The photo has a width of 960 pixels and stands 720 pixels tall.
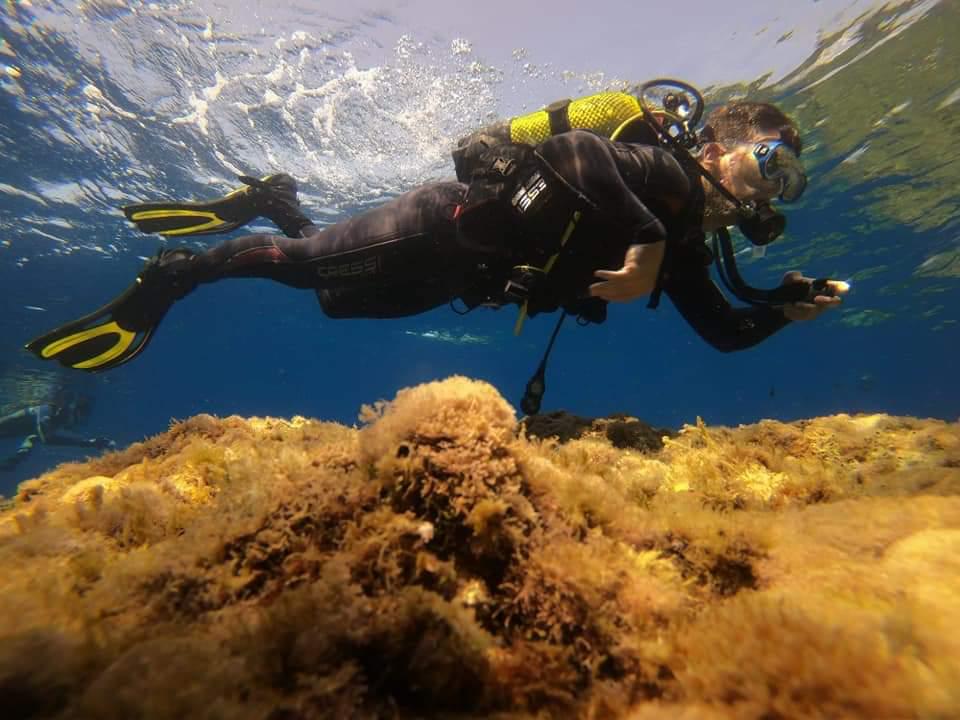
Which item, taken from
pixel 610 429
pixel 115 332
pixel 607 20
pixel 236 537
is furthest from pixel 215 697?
pixel 607 20

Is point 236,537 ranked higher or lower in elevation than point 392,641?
higher

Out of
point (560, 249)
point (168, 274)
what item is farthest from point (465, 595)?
point (168, 274)

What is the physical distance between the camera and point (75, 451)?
43.1m

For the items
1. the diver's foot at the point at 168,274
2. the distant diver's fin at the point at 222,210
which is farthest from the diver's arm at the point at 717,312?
the diver's foot at the point at 168,274

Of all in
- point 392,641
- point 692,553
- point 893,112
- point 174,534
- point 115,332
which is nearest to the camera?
point 392,641

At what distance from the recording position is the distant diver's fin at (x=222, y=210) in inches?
231

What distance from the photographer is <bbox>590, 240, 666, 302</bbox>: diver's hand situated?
334 cm

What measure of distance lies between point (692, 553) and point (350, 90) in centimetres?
1524

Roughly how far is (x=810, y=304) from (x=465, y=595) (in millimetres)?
4315

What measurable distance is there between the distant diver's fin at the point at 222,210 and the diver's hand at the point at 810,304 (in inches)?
244

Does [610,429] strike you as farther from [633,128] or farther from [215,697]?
[215,697]

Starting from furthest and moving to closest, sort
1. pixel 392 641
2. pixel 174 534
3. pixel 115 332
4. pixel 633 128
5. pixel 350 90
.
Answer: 1. pixel 350 90
2. pixel 115 332
3. pixel 633 128
4. pixel 174 534
5. pixel 392 641

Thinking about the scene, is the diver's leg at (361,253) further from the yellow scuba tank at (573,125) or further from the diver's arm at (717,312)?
the diver's arm at (717,312)

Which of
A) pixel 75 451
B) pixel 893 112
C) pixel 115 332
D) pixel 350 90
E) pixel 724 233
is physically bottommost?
pixel 75 451
